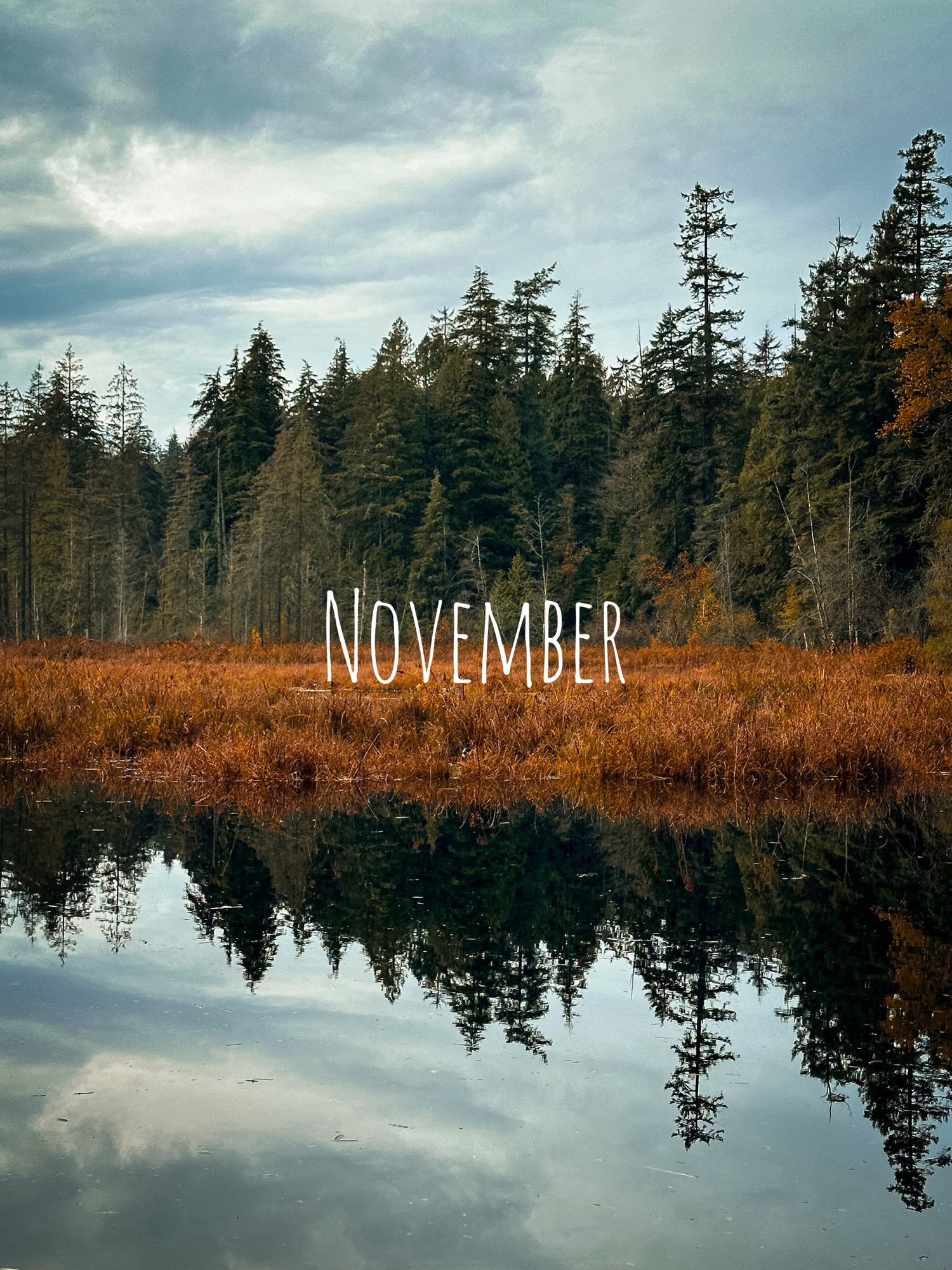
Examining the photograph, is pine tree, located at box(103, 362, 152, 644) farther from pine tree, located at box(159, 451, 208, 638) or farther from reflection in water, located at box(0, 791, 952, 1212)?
reflection in water, located at box(0, 791, 952, 1212)

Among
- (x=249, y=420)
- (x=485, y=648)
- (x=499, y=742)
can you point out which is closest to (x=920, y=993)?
(x=499, y=742)

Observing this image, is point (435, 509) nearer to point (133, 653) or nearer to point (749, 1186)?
point (133, 653)

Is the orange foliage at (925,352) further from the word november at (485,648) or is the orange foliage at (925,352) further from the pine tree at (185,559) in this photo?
the pine tree at (185,559)

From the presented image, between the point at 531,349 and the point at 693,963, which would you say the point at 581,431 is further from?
the point at 693,963

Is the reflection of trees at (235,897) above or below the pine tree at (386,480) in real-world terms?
below

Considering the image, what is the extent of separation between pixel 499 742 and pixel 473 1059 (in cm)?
906

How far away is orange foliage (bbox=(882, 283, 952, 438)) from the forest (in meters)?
0.08

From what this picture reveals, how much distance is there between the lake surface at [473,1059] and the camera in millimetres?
3695

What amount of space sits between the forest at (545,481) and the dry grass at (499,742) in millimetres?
14254

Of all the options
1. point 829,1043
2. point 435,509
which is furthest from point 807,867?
point 435,509

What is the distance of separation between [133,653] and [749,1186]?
30.3m

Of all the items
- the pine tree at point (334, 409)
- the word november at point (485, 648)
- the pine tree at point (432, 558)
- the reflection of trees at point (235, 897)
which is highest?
the pine tree at point (334, 409)

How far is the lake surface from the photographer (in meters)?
3.70

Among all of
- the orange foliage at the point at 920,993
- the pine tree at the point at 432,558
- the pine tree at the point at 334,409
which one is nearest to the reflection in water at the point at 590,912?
the orange foliage at the point at 920,993
